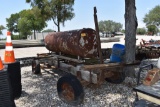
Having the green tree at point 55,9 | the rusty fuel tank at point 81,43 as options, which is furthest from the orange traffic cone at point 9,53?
the green tree at point 55,9

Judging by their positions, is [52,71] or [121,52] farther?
[52,71]

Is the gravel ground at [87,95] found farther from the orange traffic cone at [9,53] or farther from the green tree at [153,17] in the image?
the green tree at [153,17]

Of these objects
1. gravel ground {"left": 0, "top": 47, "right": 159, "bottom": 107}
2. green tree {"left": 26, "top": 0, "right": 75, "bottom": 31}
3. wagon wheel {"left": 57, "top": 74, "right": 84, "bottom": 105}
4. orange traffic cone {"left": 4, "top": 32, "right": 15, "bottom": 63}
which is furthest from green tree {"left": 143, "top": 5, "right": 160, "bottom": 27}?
orange traffic cone {"left": 4, "top": 32, "right": 15, "bottom": 63}

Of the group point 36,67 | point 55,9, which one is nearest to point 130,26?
point 36,67

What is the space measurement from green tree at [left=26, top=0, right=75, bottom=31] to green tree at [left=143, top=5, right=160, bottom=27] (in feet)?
175

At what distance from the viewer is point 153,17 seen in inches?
2916

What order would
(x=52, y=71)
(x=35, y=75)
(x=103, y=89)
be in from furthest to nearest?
(x=52, y=71), (x=35, y=75), (x=103, y=89)

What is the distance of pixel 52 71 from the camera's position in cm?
921

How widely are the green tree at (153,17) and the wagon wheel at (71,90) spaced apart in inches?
2865

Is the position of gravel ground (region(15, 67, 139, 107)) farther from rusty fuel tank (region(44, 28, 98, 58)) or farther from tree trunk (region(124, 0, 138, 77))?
rusty fuel tank (region(44, 28, 98, 58))

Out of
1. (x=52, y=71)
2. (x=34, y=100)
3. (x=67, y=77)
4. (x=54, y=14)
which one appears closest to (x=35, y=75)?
(x=52, y=71)

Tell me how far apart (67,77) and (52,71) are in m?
3.97

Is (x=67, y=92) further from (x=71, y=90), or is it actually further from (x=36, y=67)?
(x=36, y=67)

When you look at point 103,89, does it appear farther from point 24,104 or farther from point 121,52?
point 24,104
